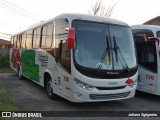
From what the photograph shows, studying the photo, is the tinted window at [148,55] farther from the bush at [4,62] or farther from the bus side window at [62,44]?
the bush at [4,62]

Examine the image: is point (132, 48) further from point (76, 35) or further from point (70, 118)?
point (70, 118)

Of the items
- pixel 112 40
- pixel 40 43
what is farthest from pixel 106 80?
pixel 40 43

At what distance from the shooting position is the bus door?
1037 cm

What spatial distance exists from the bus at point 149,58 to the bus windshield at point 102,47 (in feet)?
5.11

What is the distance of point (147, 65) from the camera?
A: 10742 mm

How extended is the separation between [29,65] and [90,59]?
6.16m

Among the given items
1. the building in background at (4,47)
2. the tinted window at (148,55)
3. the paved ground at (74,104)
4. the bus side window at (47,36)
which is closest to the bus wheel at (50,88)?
the paved ground at (74,104)

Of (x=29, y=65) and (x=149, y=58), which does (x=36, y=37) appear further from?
(x=149, y=58)

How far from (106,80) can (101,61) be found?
61 centimetres

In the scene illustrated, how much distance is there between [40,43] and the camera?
11.6m

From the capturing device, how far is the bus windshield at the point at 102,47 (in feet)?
27.1

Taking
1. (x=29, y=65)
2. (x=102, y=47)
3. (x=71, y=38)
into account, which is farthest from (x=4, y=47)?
(x=71, y=38)

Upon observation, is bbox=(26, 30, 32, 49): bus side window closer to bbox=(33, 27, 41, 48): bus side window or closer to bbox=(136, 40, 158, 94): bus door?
bbox=(33, 27, 41, 48): bus side window

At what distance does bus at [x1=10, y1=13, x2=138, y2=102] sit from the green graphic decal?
7.78 ft
